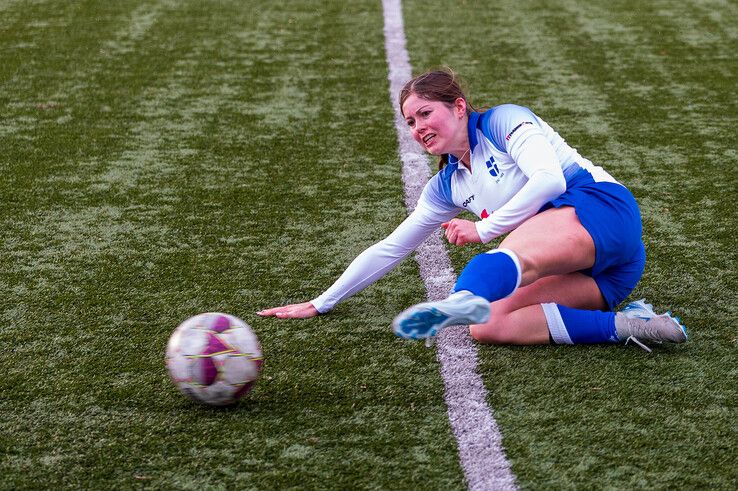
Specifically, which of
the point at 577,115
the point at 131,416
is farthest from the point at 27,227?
the point at 577,115

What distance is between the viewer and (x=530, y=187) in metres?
3.14

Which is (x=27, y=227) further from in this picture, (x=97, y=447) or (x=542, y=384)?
(x=542, y=384)

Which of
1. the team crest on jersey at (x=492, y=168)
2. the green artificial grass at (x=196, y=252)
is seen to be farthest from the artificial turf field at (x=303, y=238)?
the team crest on jersey at (x=492, y=168)

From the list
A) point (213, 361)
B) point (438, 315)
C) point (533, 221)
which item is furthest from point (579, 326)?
point (213, 361)

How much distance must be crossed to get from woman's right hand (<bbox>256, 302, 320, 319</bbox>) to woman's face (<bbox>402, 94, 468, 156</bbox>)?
712 millimetres

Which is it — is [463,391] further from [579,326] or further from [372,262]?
[372,262]

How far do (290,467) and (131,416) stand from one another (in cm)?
56

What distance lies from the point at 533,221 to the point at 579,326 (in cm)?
37

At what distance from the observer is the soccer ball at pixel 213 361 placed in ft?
9.12

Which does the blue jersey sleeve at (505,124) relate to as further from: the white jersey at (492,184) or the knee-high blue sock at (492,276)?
the knee-high blue sock at (492,276)

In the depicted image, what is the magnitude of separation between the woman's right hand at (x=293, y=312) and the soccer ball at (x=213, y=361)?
0.69 metres

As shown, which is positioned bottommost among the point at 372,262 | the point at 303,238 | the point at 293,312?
the point at 303,238

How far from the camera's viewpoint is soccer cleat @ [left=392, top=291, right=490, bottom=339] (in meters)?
2.67

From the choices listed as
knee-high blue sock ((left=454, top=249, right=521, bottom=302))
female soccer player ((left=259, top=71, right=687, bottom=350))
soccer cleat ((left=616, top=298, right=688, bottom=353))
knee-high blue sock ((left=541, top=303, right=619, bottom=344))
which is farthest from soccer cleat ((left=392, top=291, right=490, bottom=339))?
soccer cleat ((left=616, top=298, right=688, bottom=353))
